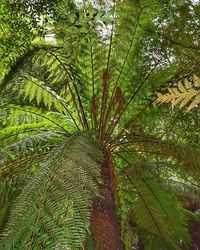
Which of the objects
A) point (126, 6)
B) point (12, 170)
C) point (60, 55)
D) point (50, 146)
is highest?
point (126, 6)

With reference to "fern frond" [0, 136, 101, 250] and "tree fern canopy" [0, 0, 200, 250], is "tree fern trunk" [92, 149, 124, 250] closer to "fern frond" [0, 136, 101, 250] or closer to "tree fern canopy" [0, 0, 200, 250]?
"tree fern canopy" [0, 0, 200, 250]

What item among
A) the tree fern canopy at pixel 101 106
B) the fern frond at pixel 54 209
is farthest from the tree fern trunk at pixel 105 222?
the fern frond at pixel 54 209

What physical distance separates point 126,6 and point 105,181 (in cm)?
163

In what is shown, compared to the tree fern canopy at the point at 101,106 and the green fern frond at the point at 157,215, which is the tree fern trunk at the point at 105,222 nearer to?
the tree fern canopy at the point at 101,106

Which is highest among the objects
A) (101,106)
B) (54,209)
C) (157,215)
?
(101,106)

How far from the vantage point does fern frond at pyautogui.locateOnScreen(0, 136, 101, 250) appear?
137 centimetres

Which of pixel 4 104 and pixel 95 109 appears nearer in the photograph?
pixel 95 109

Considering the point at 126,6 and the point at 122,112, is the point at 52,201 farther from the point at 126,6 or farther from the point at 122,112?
the point at 126,6

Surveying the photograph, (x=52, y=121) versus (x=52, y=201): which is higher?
(x=52, y=121)

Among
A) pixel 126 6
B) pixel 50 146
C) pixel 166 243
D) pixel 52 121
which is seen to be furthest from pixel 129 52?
pixel 166 243

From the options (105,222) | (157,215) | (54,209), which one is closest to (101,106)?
(105,222)

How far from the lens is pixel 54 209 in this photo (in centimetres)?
150

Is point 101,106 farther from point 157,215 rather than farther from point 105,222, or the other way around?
point 157,215

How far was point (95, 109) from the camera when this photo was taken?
317 cm
